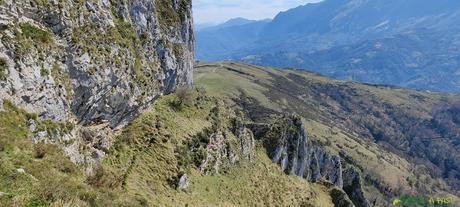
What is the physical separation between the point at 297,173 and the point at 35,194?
92566 mm

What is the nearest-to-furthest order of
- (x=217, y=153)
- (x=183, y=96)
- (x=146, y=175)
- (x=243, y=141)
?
1. (x=146, y=175)
2. (x=217, y=153)
3. (x=183, y=96)
4. (x=243, y=141)

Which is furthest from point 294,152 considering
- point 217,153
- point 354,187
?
point 354,187

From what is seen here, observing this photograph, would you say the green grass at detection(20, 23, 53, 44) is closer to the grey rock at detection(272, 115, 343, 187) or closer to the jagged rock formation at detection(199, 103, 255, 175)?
the jagged rock formation at detection(199, 103, 255, 175)

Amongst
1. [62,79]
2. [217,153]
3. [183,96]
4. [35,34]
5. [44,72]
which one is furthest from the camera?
[183,96]

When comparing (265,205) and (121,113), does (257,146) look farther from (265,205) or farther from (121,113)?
(121,113)

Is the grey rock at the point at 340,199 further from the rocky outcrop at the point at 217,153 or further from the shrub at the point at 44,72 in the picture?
the shrub at the point at 44,72

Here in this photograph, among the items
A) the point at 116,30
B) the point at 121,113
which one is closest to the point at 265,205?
the point at 121,113

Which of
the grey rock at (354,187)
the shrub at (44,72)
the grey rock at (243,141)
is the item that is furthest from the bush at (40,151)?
the grey rock at (354,187)

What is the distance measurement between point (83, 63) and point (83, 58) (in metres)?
0.50

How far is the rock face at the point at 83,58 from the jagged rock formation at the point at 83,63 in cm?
9

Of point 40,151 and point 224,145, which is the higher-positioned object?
point 40,151

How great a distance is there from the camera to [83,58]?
46.9m

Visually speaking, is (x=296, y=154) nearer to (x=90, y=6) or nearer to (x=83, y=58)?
(x=90, y=6)

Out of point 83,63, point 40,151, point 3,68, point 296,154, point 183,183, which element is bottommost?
point 296,154
